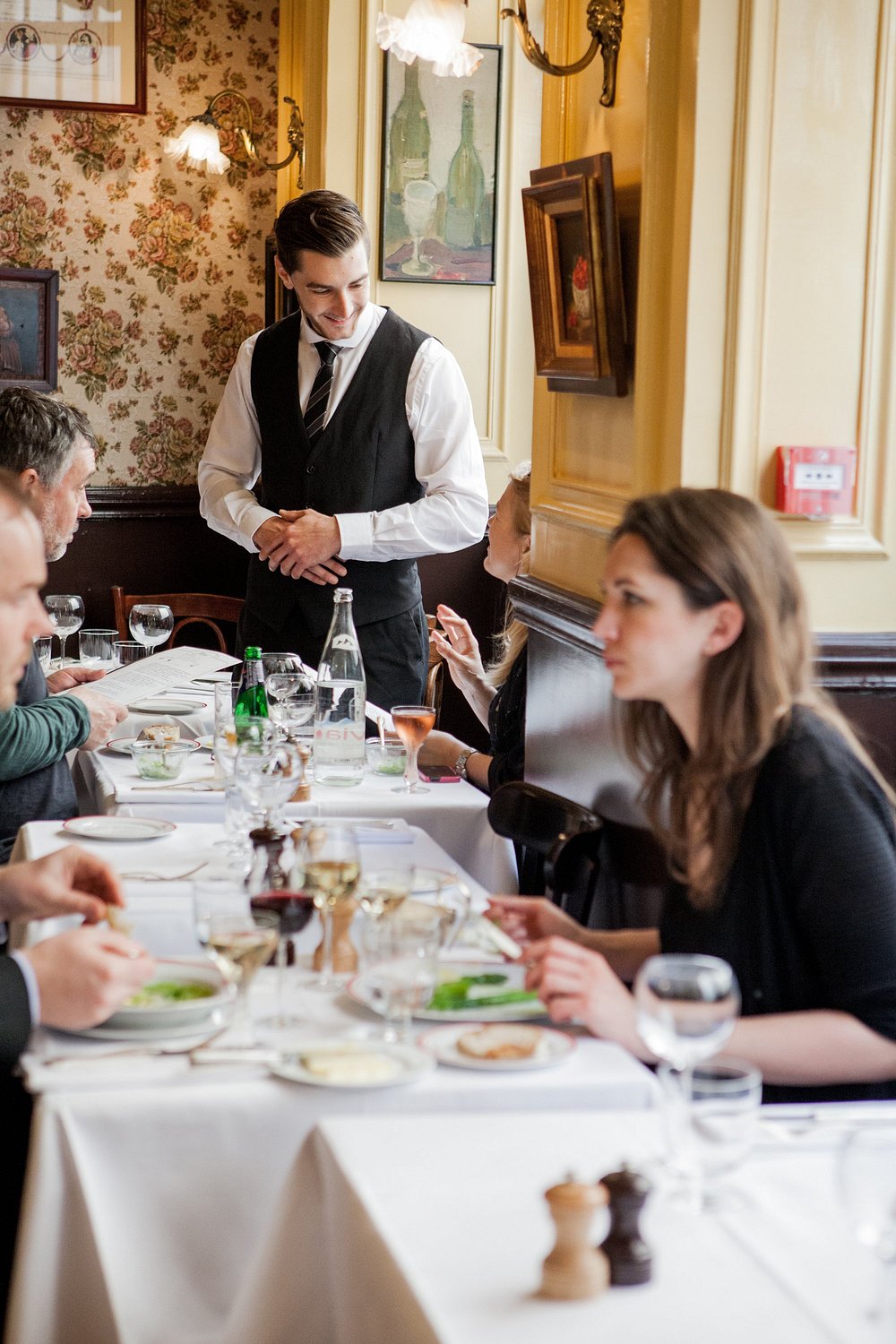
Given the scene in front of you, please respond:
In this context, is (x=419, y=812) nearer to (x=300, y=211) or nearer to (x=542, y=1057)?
(x=542, y=1057)

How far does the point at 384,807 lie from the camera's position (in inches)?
102

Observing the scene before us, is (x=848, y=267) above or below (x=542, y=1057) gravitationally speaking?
above

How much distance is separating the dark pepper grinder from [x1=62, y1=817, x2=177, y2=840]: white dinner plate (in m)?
1.34

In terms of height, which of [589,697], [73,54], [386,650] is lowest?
[386,650]

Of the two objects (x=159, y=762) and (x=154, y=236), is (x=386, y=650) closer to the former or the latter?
(x=159, y=762)

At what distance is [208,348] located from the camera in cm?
602

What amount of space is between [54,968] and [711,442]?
1.24 meters

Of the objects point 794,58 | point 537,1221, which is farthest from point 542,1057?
point 794,58

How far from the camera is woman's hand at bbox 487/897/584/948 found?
70.3 inches

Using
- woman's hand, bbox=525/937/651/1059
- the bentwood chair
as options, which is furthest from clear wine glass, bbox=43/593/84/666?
woman's hand, bbox=525/937/651/1059

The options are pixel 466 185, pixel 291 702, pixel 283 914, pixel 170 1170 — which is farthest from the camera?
pixel 466 185

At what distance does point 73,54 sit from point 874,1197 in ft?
18.6

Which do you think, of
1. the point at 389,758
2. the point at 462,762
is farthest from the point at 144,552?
the point at 389,758

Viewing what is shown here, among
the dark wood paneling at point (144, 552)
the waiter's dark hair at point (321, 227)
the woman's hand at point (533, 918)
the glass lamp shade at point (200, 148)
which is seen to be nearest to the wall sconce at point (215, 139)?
the glass lamp shade at point (200, 148)
